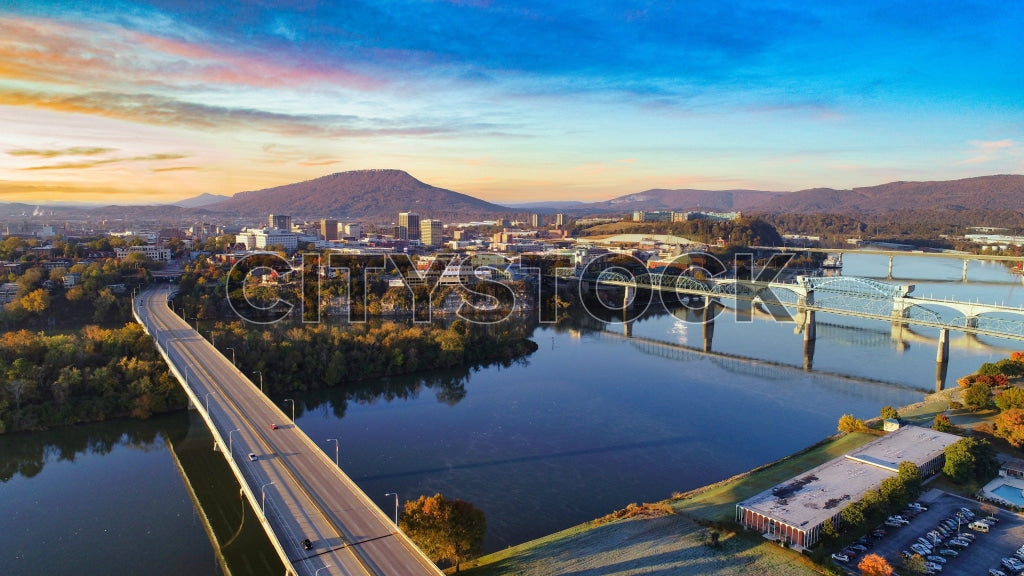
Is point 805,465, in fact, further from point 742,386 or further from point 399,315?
point 399,315

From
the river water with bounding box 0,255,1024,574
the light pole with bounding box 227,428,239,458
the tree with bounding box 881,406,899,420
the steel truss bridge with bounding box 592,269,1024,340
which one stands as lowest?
the river water with bounding box 0,255,1024,574

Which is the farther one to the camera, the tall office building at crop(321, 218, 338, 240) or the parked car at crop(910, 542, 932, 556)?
the tall office building at crop(321, 218, 338, 240)

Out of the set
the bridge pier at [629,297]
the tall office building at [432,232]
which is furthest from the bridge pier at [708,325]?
the tall office building at [432,232]

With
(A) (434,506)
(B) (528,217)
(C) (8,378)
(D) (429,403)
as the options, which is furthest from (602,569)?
(B) (528,217)

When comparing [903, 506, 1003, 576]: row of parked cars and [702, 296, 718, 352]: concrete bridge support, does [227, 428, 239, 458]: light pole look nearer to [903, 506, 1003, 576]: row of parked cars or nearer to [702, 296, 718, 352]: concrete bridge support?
[903, 506, 1003, 576]: row of parked cars

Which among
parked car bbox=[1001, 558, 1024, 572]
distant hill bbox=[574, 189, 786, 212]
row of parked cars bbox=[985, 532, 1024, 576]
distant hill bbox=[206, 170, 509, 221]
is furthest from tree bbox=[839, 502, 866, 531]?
distant hill bbox=[574, 189, 786, 212]

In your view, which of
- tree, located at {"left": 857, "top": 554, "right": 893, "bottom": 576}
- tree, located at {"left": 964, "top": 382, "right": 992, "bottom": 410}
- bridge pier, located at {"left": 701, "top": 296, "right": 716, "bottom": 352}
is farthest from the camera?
bridge pier, located at {"left": 701, "top": 296, "right": 716, "bottom": 352}

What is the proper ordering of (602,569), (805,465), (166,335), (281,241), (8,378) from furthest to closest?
1. (281,241)
2. (166,335)
3. (8,378)
4. (805,465)
5. (602,569)
